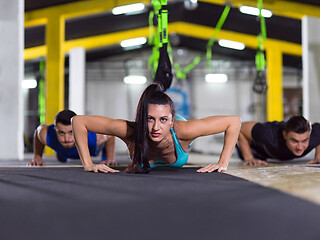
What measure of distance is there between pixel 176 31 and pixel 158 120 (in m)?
8.84

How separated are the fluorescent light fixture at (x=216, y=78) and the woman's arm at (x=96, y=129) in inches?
419

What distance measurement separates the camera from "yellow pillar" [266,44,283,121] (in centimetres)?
962

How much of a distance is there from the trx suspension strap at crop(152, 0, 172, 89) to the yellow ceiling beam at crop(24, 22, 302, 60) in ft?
21.9

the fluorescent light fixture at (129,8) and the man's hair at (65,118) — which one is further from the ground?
the fluorescent light fixture at (129,8)

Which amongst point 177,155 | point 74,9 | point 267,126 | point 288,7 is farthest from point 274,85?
point 177,155

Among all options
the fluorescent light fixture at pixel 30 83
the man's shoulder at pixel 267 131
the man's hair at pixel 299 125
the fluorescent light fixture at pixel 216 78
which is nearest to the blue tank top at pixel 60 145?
the man's shoulder at pixel 267 131

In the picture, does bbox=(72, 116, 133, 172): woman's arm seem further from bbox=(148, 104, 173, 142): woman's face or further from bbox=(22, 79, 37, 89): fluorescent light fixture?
bbox=(22, 79, 37, 89): fluorescent light fixture

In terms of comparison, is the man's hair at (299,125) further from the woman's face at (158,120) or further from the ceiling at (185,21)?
the ceiling at (185,21)

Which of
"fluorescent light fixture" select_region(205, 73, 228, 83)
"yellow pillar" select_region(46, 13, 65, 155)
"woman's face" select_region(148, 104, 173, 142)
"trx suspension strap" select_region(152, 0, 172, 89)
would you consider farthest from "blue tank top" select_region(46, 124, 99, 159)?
"fluorescent light fixture" select_region(205, 73, 228, 83)

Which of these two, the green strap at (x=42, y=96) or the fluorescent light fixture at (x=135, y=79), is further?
the fluorescent light fixture at (x=135, y=79)

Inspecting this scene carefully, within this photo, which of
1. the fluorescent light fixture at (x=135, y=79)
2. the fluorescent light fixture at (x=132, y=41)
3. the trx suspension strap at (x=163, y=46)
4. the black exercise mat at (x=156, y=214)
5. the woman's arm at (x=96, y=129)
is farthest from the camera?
the fluorescent light fixture at (x=135, y=79)

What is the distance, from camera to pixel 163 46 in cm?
325

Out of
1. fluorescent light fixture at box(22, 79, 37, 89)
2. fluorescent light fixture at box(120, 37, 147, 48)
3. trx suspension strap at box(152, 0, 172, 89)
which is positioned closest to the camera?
trx suspension strap at box(152, 0, 172, 89)

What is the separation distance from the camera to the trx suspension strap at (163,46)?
3.18 m
